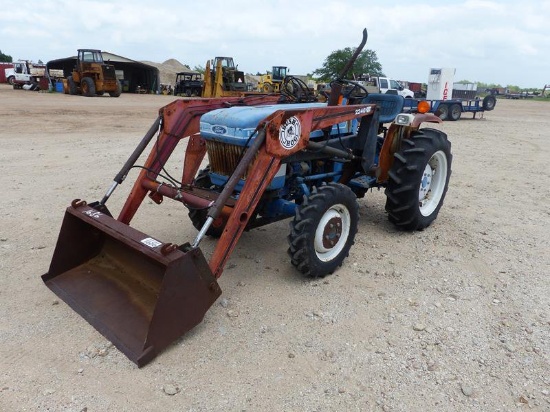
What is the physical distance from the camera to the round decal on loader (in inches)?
131

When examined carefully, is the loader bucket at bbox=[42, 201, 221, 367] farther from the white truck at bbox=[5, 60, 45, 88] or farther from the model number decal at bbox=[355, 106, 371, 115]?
the white truck at bbox=[5, 60, 45, 88]

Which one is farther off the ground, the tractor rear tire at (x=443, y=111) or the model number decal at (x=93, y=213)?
the tractor rear tire at (x=443, y=111)

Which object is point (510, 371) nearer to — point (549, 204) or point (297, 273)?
point (297, 273)

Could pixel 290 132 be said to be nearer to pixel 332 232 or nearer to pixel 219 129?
pixel 219 129

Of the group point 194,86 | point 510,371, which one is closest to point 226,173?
point 510,371

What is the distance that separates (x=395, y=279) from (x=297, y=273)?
84 cm

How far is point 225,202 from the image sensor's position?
3.07 meters

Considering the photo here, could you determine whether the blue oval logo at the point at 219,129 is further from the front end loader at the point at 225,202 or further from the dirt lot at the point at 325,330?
the dirt lot at the point at 325,330

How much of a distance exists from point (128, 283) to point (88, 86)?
24770 mm

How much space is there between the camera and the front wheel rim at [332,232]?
3631mm

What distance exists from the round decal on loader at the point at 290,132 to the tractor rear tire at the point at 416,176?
4.64ft

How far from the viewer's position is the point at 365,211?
5.53 metres

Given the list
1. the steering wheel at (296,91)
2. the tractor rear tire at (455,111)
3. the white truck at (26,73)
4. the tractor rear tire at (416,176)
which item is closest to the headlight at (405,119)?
the tractor rear tire at (416,176)

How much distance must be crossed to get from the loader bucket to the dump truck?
24.1m
